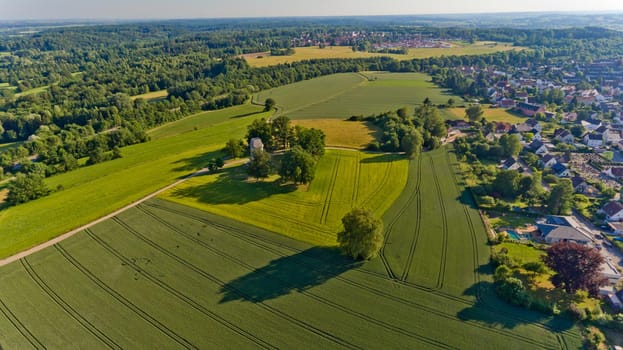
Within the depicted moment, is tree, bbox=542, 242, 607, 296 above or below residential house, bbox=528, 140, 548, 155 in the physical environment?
below

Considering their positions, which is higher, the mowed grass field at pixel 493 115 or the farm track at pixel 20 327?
the mowed grass field at pixel 493 115

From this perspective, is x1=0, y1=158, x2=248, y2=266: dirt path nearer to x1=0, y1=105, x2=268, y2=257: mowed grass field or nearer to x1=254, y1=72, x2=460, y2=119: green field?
x1=0, y1=105, x2=268, y2=257: mowed grass field

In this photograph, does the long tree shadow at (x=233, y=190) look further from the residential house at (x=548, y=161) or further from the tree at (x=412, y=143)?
the residential house at (x=548, y=161)

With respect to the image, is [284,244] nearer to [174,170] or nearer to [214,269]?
[214,269]

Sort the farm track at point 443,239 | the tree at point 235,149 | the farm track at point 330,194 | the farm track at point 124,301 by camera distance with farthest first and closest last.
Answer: the tree at point 235,149 → the farm track at point 330,194 → the farm track at point 443,239 → the farm track at point 124,301

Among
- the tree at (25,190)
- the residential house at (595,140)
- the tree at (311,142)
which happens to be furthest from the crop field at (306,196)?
the residential house at (595,140)

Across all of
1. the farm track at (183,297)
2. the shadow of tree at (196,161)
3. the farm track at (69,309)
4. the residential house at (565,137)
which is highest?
the residential house at (565,137)

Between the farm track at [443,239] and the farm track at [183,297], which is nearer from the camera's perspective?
the farm track at [183,297]

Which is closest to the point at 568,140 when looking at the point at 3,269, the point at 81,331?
the point at 81,331

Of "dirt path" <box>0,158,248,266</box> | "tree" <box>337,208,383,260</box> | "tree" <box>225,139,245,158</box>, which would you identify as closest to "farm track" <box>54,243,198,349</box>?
"dirt path" <box>0,158,248,266</box>
